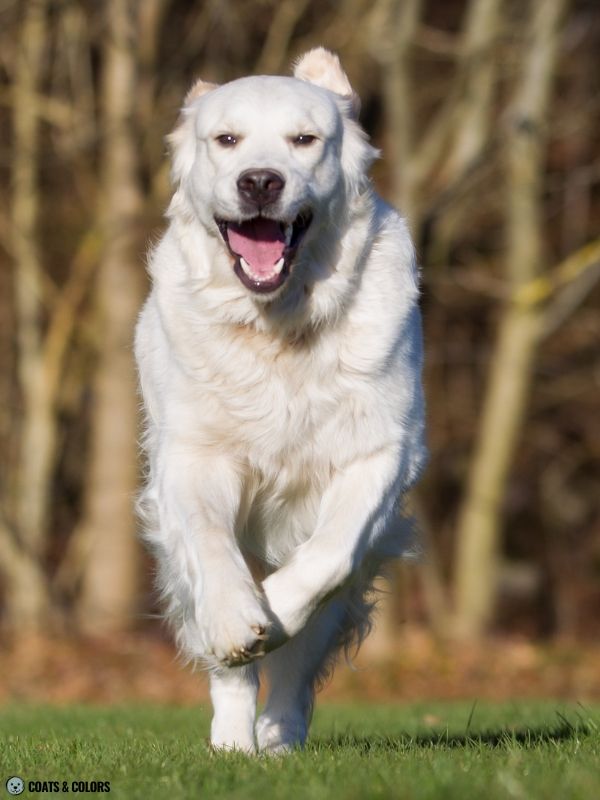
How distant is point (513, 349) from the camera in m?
15.6

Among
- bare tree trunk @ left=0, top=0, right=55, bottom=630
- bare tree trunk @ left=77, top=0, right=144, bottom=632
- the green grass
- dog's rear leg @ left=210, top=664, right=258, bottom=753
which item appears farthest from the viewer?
bare tree trunk @ left=0, top=0, right=55, bottom=630

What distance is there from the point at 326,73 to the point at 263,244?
0.93 meters

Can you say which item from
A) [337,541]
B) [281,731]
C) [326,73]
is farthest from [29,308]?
[337,541]

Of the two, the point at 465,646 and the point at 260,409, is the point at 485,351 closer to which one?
the point at 465,646

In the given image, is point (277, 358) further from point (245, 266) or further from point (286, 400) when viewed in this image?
point (245, 266)

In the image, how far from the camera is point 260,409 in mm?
5223

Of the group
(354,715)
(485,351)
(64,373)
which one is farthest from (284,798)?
(485,351)

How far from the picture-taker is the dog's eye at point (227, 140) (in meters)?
5.29

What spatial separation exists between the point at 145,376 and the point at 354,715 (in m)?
3.77

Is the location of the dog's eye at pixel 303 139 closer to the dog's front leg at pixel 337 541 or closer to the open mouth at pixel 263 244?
the open mouth at pixel 263 244

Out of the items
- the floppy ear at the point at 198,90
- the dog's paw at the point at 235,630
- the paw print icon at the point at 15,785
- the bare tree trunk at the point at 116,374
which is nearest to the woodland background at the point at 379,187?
the bare tree trunk at the point at 116,374

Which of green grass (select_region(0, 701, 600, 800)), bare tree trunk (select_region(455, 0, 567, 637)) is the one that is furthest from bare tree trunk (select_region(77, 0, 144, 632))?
green grass (select_region(0, 701, 600, 800))

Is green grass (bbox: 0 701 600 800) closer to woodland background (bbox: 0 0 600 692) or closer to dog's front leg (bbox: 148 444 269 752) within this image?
dog's front leg (bbox: 148 444 269 752)

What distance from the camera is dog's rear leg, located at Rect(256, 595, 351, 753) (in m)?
5.58
